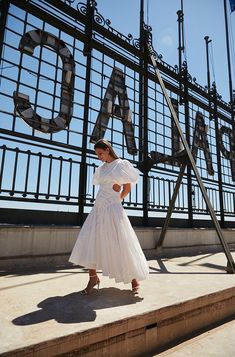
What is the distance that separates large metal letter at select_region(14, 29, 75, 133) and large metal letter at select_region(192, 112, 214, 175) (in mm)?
4609

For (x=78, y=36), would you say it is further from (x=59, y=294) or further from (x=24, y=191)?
(x=59, y=294)

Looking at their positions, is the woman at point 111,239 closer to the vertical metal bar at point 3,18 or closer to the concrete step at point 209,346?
the concrete step at point 209,346

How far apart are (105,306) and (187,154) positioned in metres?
3.13

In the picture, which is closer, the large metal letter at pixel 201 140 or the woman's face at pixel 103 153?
the woman's face at pixel 103 153

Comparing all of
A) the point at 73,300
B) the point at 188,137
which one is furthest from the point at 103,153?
the point at 188,137

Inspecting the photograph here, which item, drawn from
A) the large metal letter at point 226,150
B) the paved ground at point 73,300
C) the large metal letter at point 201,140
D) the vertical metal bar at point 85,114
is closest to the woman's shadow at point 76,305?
the paved ground at point 73,300

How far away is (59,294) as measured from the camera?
2.56 metres

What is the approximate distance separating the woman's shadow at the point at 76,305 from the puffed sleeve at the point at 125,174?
113cm

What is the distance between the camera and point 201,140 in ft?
27.6

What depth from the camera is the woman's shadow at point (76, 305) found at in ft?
6.11

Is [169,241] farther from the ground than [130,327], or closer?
farther from the ground

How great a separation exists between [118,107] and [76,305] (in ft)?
15.3

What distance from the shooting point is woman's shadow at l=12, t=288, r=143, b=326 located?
186cm

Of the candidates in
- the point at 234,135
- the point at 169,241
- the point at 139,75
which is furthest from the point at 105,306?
the point at 234,135
